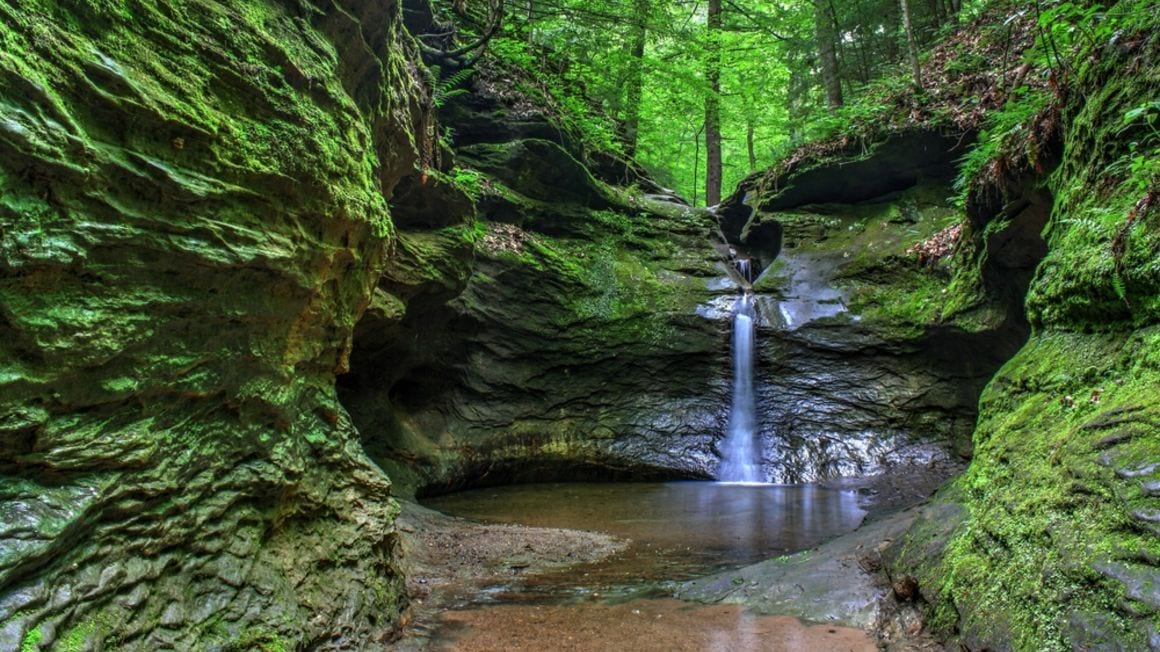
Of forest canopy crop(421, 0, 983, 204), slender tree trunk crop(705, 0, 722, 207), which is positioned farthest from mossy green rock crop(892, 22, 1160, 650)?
slender tree trunk crop(705, 0, 722, 207)

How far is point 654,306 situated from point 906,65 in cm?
803

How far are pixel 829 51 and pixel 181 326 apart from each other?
15.3 m

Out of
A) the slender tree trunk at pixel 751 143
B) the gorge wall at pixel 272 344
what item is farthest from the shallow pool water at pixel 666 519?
the slender tree trunk at pixel 751 143

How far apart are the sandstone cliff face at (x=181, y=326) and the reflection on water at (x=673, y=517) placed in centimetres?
235

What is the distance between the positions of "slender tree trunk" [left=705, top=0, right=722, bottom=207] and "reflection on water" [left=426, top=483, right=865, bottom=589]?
973 cm

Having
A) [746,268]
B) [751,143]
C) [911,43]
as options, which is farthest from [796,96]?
[911,43]

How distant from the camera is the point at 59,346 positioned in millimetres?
2453

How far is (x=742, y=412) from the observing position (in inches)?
474

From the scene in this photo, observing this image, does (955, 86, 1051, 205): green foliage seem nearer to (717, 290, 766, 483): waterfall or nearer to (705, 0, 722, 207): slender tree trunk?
(717, 290, 766, 483): waterfall

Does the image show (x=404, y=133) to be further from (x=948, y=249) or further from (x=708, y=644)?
(x=948, y=249)

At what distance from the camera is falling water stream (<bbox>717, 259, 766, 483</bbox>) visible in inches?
456

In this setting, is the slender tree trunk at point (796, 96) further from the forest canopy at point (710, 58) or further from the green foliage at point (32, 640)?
the green foliage at point (32, 640)

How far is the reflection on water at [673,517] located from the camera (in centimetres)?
599

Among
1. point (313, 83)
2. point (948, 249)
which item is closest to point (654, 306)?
point (948, 249)
